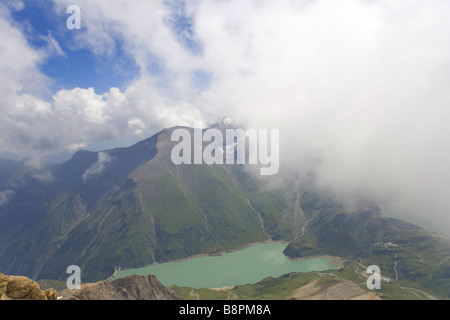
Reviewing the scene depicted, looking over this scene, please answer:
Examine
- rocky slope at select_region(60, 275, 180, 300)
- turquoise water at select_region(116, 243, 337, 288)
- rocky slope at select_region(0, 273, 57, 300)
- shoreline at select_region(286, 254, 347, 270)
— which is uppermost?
rocky slope at select_region(0, 273, 57, 300)

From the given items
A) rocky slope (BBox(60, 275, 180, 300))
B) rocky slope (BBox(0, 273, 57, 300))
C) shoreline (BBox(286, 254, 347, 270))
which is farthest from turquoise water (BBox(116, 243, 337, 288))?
rocky slope (BBox(0, 273, 57, 300))

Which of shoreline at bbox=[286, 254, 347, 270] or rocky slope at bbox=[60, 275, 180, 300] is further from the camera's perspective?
shoreline at bbox=[286, 254, 347, 270]

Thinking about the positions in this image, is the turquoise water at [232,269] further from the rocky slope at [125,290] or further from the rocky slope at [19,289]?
the rocky slope at [19,289]

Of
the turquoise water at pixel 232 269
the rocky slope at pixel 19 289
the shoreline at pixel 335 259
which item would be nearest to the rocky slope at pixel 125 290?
the rocky slope at pixel 19 289

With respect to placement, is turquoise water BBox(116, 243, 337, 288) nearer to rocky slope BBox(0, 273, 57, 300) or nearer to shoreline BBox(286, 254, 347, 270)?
shoreline BBox(286, 254, 347, 270)

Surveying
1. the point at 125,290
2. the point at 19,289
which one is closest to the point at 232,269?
the point at 125,290

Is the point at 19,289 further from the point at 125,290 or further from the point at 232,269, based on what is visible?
the point at 232,269
